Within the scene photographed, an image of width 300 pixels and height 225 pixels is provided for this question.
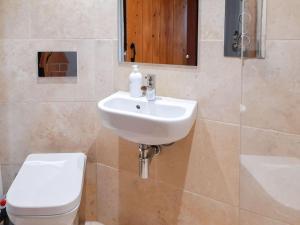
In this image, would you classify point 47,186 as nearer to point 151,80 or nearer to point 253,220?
point 151,80

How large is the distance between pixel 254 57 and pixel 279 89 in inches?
7.0

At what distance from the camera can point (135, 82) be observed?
1844 millimetres

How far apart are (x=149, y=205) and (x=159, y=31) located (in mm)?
983

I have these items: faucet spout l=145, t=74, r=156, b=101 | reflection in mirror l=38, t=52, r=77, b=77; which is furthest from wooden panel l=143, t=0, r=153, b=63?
reflection in mirror l=38, t=52, r=77, b=77

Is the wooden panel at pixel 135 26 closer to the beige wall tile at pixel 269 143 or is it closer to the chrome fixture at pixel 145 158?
the chrome fixture at pixel 145 158

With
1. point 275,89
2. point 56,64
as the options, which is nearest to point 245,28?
point 275,89

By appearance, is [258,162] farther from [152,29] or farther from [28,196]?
[28,196]

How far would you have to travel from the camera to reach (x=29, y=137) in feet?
6.89

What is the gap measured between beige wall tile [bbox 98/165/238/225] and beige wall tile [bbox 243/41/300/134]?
0.50 metres

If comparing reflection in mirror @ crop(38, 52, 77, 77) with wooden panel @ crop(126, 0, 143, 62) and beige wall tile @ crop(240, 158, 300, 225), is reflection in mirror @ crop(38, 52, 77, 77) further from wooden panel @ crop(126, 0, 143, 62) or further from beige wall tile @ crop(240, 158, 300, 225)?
beige wall tile @ crop(240, 158, 300, 225)

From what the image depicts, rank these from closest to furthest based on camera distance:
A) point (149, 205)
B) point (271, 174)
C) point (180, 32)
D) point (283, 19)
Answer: point (283, 19) → point (271, 174) → point (180, 32) → point (149, 205)

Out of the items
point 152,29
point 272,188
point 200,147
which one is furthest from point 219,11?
point 272,188

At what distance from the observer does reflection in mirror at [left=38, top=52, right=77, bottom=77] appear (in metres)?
2.02

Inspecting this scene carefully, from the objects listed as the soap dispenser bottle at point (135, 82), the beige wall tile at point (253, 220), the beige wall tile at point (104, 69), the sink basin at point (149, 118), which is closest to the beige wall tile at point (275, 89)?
the sink basin at point (149, 118)
